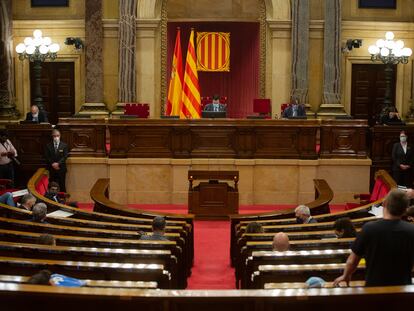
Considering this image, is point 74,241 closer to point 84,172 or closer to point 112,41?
point 84,172

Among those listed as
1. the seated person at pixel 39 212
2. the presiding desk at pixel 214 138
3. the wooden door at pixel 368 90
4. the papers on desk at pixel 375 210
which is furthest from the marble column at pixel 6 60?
the papers on desk at pixel 375 210

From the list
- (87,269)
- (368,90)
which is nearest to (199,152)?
(368,90)

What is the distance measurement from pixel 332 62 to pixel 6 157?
26.2 feet

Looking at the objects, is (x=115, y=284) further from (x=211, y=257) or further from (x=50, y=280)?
(x=211, y=257)

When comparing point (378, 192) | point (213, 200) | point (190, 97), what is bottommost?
point (213, 200)

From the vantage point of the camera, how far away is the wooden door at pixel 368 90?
17922 millimetres

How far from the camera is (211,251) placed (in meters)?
9.56

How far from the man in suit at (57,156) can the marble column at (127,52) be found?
12.6 ft

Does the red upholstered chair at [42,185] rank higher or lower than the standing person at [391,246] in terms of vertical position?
lower

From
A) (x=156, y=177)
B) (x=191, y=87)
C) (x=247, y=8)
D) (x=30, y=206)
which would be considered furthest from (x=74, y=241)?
(x=247, y=8)

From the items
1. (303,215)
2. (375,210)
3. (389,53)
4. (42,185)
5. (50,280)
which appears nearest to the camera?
(50,280)

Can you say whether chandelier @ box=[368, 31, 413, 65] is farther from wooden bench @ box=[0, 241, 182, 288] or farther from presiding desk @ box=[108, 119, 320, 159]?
wooden bench @ box=[0, 241, 182, 288]

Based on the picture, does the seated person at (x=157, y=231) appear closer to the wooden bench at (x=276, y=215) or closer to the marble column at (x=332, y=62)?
the wooden bench at (x=276, y=215)

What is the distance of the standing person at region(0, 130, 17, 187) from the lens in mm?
12602
